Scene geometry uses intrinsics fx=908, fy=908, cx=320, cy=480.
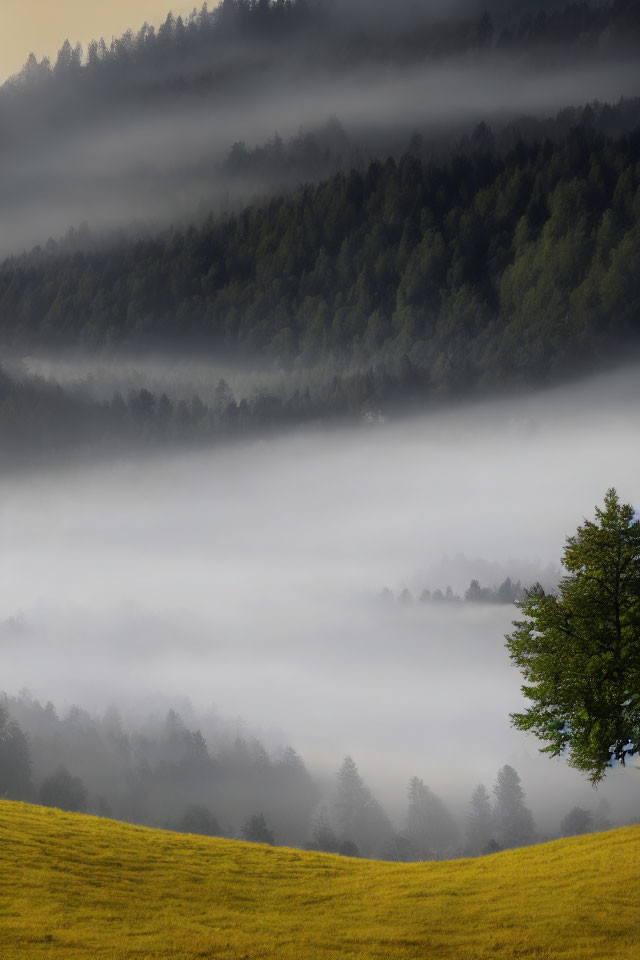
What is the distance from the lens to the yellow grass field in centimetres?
2989

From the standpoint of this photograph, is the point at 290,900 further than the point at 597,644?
No

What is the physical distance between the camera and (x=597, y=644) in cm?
4562

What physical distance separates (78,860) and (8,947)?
38.6ft

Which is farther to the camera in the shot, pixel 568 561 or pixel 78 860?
pixel 568 561

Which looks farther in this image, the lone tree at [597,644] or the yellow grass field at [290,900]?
the lone tree at [597,644]

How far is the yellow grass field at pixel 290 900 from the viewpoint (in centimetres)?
2989

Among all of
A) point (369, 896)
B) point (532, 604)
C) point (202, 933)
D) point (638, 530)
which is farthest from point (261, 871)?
point (638, 530)

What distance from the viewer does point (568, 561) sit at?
47281 mm

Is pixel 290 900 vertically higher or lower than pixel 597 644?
lower

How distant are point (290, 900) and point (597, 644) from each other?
764 inches

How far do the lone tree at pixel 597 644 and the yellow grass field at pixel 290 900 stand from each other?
186 inches

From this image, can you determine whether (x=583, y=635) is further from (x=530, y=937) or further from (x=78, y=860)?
(x=78, y=860)

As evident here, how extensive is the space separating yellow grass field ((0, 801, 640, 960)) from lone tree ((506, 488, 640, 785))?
4.73 meters

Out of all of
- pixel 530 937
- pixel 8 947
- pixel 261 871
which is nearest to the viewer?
pixel 8 947
